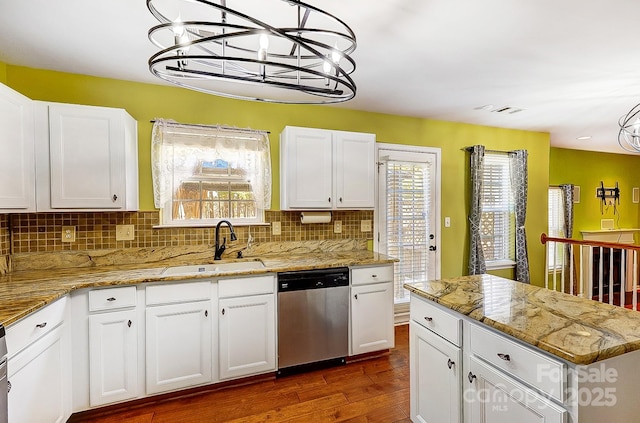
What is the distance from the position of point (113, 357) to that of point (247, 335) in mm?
904

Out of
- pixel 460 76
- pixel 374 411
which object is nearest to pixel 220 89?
pixel 460 76

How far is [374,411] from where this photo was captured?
2133mm

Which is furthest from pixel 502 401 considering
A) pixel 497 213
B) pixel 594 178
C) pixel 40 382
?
pixel 594 178

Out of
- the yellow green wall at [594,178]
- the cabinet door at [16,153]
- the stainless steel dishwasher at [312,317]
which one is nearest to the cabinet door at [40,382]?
the cabinet door at [16,153]

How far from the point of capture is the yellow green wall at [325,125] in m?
2.51

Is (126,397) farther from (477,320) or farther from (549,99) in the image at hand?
(549,99)

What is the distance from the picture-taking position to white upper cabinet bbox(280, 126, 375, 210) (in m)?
2.88

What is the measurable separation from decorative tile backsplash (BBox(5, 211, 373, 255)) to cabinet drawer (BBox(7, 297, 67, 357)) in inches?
30.5

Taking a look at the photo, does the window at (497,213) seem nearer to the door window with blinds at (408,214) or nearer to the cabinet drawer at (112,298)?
the door window with blinds at (408,214)

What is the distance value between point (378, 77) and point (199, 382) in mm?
2829

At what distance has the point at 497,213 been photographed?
418cm

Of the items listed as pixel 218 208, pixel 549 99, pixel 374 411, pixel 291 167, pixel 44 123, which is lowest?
pixel 374 411

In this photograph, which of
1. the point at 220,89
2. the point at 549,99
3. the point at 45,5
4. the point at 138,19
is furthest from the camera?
the point at 549,99

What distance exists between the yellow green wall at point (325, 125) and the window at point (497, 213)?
0.92 ft
